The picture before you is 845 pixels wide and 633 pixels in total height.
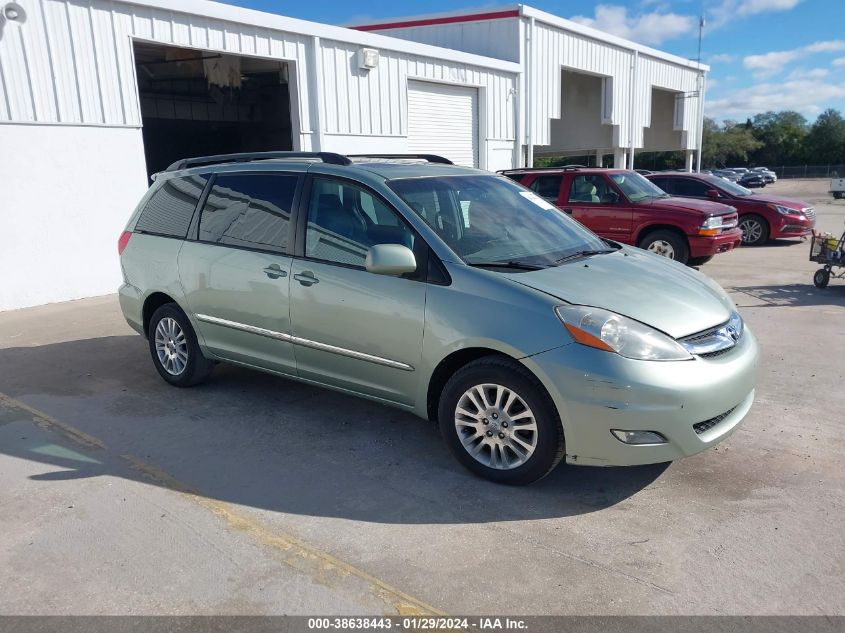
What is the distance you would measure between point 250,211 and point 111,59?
21.5 feet

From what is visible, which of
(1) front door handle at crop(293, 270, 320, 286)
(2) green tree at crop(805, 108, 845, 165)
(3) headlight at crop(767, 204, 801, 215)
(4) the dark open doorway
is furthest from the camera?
(2) green tree at crop(805, 108, 845, 165)

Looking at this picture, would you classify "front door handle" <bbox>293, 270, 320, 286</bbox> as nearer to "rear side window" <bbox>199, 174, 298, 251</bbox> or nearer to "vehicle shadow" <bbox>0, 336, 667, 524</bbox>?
"rear side window" <bbox>199, 174, 298, 251</bbox>

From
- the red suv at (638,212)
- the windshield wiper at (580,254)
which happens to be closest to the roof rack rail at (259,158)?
the windshield wiper at (580,254)

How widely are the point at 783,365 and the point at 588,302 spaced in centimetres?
335

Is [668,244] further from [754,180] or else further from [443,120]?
[754,180]

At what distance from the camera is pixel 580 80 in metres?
26.9

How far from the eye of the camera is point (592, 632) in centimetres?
266

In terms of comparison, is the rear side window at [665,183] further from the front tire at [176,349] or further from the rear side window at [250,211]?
the front tire at [176,349]

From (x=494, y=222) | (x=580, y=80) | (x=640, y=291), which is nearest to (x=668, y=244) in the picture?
(x=494, y=222)

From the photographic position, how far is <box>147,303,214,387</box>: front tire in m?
5.45

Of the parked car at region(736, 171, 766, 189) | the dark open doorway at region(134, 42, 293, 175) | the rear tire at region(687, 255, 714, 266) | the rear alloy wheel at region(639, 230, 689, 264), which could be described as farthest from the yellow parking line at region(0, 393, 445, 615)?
the parked car at region(736, 171, 766, 189)

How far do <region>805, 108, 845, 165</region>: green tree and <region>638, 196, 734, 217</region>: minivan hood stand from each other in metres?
76.8

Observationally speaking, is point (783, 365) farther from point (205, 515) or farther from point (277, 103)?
point (277, 103)

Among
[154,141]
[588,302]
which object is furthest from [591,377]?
[154,141]
